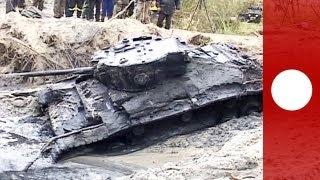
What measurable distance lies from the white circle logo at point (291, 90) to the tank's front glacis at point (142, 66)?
425cm

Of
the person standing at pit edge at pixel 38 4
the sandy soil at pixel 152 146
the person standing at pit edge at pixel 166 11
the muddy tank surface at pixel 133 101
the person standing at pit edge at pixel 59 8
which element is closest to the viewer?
the sandy soil at pixel 152 146

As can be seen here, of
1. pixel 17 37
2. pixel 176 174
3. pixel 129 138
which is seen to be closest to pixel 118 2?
pixel 17 37

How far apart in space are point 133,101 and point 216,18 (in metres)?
6.99

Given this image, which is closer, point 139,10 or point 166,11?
point 166,11

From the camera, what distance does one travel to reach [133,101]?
655 cm

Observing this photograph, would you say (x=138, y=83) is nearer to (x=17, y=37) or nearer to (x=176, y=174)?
(x=176, y=174)

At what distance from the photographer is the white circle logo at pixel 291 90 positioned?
2207 millimetres

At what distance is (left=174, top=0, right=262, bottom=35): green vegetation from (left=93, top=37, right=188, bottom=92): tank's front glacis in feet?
18.1

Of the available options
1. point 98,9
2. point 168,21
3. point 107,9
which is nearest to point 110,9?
point 107,9

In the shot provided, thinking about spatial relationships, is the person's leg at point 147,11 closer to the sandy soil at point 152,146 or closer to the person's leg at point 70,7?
the sandy soil at point 152,146

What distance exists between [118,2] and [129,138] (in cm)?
561

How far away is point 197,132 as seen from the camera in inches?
273

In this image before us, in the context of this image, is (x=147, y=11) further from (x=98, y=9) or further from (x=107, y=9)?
(x=98, y=9)

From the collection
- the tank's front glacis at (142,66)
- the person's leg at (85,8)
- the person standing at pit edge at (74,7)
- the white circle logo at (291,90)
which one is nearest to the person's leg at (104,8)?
the person's leg at (85,8)
